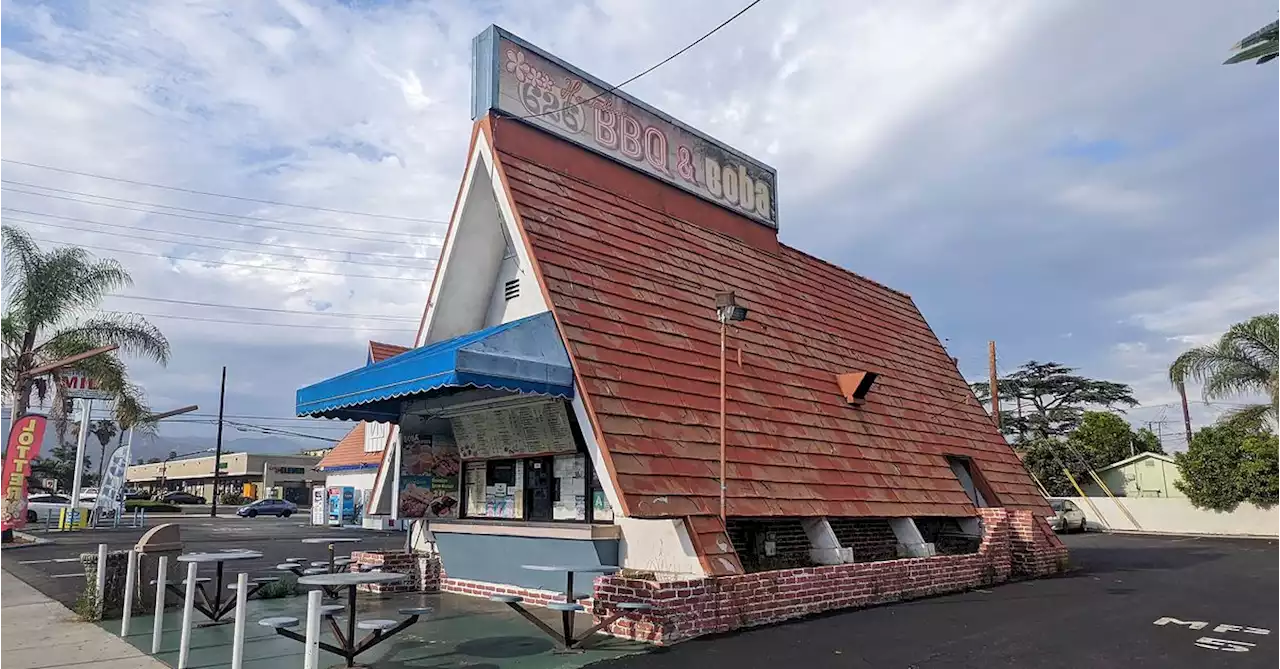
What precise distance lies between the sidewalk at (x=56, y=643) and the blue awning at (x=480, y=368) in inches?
136

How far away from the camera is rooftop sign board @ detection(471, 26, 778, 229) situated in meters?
11.5

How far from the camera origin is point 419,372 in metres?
8.93

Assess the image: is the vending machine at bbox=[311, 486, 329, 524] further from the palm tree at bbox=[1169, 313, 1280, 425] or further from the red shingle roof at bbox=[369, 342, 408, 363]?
the palm tree at bbox=[1169, 313, 1280, 425]

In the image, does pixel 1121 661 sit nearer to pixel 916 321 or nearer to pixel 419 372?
pixel 419 372

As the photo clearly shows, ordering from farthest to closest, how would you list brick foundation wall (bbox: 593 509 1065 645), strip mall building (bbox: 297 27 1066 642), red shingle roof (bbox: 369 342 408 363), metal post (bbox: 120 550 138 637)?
red shingle roof (bbox: 369 342 408 363) → strip mall building (bbox: 297 27 1066 642) → metal post (bbox: 120 550 138 637) → brick foundation wall (bbox: 593 509 1065 645)

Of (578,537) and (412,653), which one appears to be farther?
(578,537)

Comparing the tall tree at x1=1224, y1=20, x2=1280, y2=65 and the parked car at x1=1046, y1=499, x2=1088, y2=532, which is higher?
the tall tree at x1=1224, y1=20, x2=1280, y2=65

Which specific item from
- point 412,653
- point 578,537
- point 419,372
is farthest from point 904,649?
point 419,372

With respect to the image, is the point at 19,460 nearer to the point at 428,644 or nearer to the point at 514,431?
the point at 514,431

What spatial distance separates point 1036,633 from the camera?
8.86 metres

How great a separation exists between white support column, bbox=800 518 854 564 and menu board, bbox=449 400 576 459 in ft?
11.4

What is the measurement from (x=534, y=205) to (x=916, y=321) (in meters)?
12.2

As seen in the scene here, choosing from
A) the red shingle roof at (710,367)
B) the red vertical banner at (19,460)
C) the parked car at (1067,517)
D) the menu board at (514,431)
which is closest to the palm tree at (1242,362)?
the parked car at (1067,517)

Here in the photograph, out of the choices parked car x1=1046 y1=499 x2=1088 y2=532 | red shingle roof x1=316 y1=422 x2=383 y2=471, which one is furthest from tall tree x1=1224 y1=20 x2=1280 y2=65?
red shingle roof x1=316 y1=422 x2=383 y2=471
